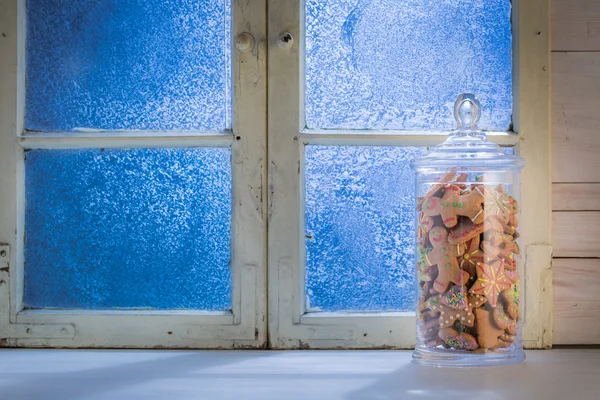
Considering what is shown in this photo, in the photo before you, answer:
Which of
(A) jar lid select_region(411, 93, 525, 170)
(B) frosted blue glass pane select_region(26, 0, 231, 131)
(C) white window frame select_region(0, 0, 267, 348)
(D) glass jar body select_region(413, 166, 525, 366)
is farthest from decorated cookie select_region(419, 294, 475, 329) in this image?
(B) frosted blue glass pane select_region(26, 0, 231, 131)

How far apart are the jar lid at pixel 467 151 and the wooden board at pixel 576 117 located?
0.18 metres

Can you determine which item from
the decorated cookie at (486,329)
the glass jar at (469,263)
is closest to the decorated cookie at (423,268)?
the glass jar at (469,263)

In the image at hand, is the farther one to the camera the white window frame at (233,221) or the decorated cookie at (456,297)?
the white window frame at (233,221)

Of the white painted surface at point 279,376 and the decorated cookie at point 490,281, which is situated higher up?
the decorated cookie at point 490,281

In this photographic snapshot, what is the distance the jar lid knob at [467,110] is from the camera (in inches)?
54.3

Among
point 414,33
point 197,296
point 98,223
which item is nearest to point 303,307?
point 197,296

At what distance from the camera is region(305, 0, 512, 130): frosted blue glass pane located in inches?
60.7

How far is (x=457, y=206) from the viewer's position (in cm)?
130

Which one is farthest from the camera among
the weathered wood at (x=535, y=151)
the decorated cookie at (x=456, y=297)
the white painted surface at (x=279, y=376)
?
the weathered wood at (x=535, y=151)

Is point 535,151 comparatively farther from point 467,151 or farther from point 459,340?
point 459,340

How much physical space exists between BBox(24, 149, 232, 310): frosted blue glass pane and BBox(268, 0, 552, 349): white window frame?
115 mm

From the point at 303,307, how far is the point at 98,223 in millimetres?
462

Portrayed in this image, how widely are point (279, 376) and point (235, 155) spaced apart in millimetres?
497

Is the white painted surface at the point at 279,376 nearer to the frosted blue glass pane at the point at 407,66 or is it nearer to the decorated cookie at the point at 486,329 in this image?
the decorated cookie at the point at 486,329
